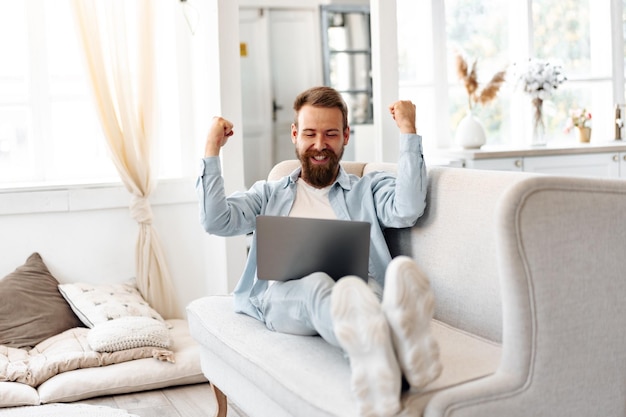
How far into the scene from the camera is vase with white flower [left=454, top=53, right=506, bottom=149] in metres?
5.25

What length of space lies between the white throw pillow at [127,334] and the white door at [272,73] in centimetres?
267

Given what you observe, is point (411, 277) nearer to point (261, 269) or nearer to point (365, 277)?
point (365, 277)

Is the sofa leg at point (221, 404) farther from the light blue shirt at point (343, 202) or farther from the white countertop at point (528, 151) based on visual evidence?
the white countertop at point (528, 151)

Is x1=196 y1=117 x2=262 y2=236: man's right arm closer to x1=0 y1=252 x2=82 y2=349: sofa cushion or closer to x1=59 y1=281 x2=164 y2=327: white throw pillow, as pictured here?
x1=59 y1=281 x2=164 y2=327: white throw pillow

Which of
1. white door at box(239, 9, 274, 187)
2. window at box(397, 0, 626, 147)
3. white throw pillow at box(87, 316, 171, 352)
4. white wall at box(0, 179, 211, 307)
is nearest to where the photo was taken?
white throw pillow at box(87, 316, 171, 352)

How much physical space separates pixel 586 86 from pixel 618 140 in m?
0.56

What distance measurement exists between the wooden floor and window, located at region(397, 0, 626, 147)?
2692 millimetres

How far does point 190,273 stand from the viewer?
4656 millimetres

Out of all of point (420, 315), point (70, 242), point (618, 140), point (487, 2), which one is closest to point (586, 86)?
point (618, 140)

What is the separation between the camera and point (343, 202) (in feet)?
9.35

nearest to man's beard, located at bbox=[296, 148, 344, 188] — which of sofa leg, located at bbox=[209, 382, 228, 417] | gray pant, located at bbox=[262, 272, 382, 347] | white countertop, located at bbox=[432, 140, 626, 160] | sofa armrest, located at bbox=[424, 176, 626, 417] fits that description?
gray pant, located at bbox=[262, 272, 382, 347]

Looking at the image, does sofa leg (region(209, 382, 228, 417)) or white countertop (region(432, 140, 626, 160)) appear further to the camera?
white countertop (region(432, 140, 626, 160))

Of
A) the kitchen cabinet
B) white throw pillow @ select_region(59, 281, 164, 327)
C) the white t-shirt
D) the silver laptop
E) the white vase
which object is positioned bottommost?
white throw pillow @ select_region(59, 281, 164, 327)

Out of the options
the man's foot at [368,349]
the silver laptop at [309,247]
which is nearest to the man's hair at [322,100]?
the silver laptop at [309,247]
